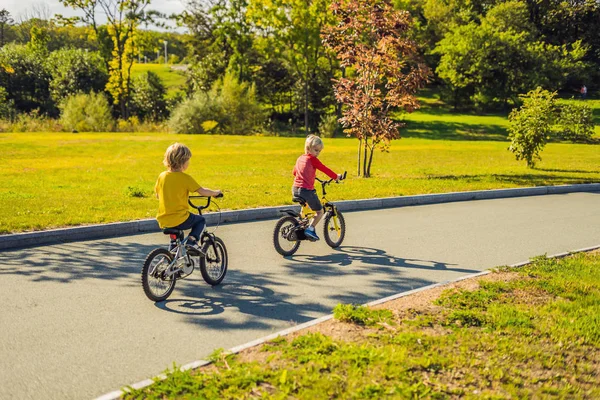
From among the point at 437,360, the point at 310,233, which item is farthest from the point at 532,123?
the point at 437,360

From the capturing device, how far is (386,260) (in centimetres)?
756

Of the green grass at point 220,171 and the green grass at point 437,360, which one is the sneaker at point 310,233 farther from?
the green grass at point 220,171

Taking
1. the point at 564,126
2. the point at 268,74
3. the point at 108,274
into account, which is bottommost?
the point at 108,274

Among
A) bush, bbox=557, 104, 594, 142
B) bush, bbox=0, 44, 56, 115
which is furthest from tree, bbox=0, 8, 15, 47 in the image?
bush, bbox=557, 104, 594, 142

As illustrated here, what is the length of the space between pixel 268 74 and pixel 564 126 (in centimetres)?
2707

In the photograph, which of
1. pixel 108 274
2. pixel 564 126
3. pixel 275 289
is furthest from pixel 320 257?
pixel 564 126

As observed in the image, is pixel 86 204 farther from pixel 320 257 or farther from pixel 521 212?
pixel 521 212

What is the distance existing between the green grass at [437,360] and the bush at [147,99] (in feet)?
148

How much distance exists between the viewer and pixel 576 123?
34688mm

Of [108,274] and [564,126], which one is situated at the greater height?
[564,126]

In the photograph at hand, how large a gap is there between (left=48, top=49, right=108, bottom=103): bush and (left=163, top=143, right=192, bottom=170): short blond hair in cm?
4539

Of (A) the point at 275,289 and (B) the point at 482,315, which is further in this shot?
(A) the point at 275,289

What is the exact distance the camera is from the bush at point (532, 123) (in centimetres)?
1823

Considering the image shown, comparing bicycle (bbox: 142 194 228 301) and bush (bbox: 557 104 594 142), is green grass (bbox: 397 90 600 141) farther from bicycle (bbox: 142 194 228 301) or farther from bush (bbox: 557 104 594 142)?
bicycle (bbox: 142 194 228 301)
